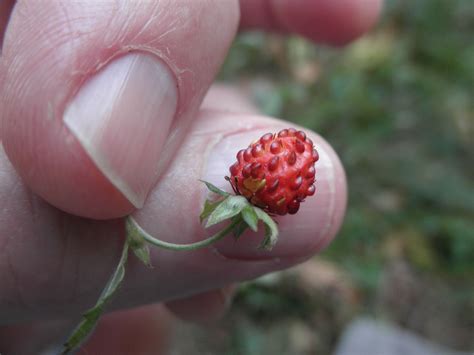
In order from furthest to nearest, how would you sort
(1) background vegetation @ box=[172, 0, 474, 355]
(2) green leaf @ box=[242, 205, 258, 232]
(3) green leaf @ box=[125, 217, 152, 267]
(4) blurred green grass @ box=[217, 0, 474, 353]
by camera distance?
(4) blurred green grass @ box=[217, 0, 474, 353] → (1) background vegetation @ box=[172, 0, 474, 355] → (3) green leaf @ box=[125, 217, 152, 267] → (2) green leaf @ box=[242, 205, 258, 232]

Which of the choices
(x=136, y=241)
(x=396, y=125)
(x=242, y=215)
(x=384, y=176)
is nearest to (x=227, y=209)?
(x=242, y=215)

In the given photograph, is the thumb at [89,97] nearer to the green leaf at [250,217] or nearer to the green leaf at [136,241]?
the green leaf at [136,241]

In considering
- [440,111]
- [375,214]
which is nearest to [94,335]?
[375,214]

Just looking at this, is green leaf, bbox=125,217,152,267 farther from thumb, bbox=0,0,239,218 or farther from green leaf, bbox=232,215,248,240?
green leaf, bbox=232,215,248,240

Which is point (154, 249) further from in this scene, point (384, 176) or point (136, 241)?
point (384, 176)

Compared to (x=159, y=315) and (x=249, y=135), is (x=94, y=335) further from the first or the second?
(x=159, y=315)

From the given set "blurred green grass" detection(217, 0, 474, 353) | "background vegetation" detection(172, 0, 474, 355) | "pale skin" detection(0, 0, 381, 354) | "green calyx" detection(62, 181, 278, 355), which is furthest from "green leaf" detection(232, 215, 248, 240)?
"blurred green grass" detection(217, 0, 474, 353)
